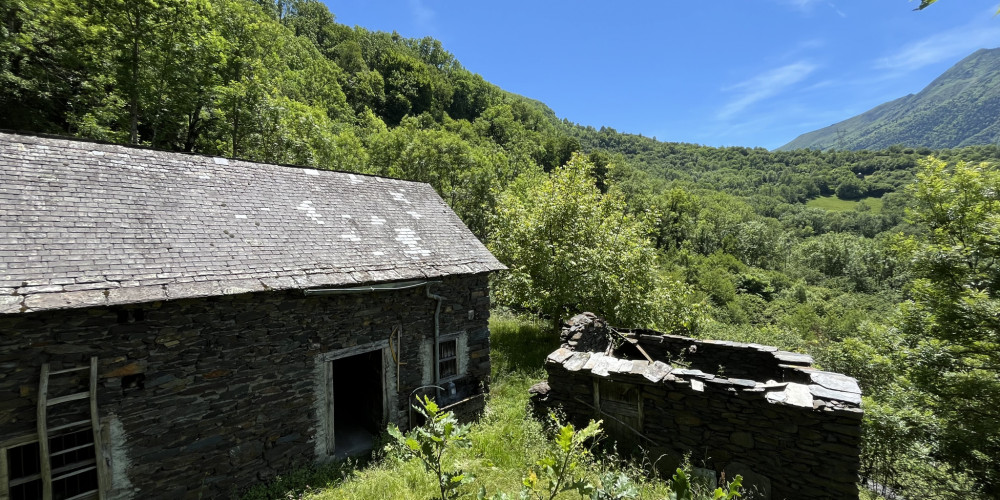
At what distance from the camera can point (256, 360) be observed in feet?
21.2

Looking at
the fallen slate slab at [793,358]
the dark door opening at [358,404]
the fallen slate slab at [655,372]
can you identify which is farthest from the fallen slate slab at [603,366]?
the dark door opening at [358,404]

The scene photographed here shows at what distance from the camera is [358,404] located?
934 centimetres

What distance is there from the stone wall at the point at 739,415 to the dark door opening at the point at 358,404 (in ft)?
12.8

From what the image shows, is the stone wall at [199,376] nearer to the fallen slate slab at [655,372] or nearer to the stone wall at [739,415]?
the stone wall at [739,415]

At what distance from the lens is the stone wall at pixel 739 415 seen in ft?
18.9

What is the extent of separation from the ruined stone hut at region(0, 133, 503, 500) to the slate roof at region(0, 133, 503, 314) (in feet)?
0.10

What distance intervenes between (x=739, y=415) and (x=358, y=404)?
8173mm

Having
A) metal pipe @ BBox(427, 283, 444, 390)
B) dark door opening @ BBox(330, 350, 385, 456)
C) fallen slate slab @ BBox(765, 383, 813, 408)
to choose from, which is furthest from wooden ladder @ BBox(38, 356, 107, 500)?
fallen slate slab @ BBox(765, 383, 813, 408)

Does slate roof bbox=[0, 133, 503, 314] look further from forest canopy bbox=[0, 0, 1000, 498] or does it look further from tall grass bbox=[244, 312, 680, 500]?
forest canopy bbox=[0, 0, 1000, 498]

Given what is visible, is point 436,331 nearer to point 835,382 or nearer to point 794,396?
point 794,396

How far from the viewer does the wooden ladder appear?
4844 mm

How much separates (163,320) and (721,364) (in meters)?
11.5

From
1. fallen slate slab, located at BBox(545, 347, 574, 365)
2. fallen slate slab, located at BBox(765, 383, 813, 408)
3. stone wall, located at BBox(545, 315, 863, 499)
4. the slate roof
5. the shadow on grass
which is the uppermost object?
the slate roof

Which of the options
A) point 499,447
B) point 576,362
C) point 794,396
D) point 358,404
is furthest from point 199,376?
point 794,396
